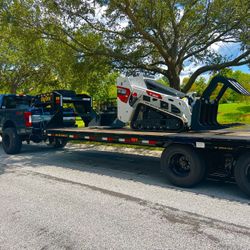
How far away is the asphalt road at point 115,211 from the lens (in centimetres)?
370

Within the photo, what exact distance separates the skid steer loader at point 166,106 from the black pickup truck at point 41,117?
2419mm

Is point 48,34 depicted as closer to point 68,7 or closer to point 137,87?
point 68,7

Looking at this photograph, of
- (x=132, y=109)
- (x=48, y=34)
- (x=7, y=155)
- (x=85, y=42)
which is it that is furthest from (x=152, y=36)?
(x=7, y=155)

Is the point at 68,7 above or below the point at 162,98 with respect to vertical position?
above

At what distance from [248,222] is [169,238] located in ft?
4.16

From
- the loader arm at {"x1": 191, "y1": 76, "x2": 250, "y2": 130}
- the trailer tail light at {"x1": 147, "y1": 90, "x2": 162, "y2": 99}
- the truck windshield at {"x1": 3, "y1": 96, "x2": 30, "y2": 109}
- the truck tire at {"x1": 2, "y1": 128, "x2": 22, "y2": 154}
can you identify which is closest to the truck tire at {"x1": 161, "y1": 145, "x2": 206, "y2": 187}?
the loader arm at {"x1": 191, "y1": 76, "x2": 250, "y2": 130}

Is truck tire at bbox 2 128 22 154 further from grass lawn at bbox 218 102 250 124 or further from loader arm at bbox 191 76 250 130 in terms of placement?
grass lawn at bbox 218 102 250 124

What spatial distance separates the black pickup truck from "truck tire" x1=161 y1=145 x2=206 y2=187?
4.26 meters

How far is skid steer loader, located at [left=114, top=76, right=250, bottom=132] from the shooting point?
23.5 feet

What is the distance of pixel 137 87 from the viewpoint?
809 cm

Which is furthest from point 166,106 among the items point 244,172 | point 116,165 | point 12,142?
point 12,142

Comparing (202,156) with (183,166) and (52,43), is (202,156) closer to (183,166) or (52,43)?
(183,166)

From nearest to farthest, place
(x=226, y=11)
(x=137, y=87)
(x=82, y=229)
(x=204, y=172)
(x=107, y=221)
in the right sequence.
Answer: (x=82, y=229)
(x=107, y=221)
(x=204, y=172)
(x=137, y=87)
(x=226, y=11)

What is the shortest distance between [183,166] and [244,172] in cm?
127
